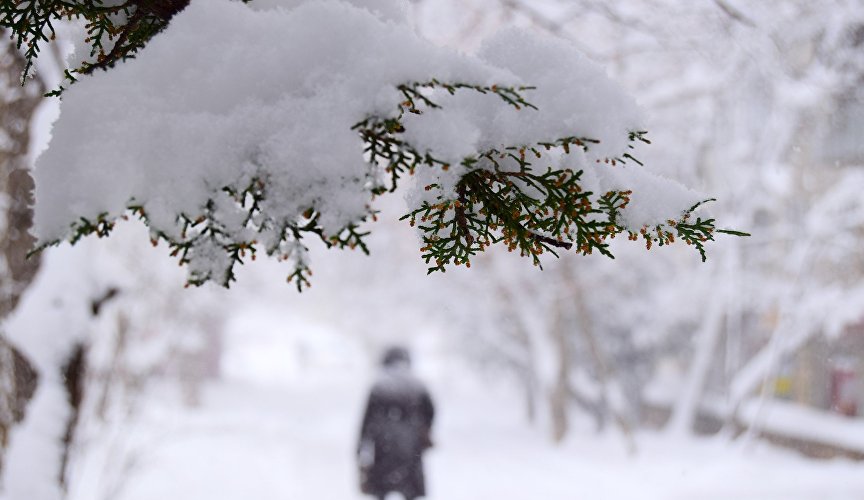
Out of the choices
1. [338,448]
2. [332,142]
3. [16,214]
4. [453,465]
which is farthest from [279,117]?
→ [338,448]

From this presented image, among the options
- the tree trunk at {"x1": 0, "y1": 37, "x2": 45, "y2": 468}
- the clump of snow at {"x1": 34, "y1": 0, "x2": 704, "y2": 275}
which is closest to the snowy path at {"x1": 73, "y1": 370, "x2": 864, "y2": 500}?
the tree trunk at {"x1": 0, "y1": 37, "x2": 45, "y2": 468}

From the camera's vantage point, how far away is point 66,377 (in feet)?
14.0

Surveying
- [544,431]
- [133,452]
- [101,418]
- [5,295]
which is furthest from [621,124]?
[544,431]

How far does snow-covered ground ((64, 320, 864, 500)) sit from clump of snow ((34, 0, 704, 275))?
4974 millimetres

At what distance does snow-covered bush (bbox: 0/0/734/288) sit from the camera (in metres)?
1.59

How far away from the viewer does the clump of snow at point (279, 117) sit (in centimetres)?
159

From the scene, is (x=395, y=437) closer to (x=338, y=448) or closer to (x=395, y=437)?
(x=395, y=437)

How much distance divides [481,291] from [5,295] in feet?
44.9

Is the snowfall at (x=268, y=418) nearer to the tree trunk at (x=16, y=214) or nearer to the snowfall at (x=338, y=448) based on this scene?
→ the snowfall at (x=338, y=448)

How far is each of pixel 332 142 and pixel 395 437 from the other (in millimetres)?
6256

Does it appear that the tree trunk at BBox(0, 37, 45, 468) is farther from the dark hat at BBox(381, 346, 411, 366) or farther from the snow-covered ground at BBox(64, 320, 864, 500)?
the dark hat at BBox(381, 346, 411, 366)

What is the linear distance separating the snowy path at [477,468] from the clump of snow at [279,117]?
4.98 m

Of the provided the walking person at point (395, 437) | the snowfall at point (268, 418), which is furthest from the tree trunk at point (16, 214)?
the walking person at point (395, 437)

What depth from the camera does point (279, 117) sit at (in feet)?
5.44
